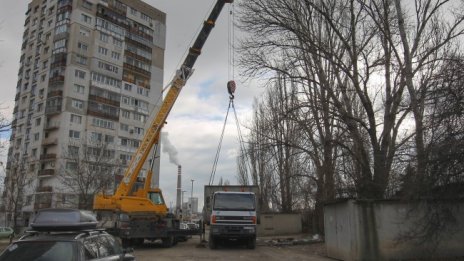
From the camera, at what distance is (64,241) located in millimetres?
7500

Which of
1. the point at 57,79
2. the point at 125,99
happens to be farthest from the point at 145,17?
the point at 57,79

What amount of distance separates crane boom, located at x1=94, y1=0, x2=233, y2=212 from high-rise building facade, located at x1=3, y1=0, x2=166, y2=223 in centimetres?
4186

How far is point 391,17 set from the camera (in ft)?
68.9

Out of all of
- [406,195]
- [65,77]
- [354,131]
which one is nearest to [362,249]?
[406,195]

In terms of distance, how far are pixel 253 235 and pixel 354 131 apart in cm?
651

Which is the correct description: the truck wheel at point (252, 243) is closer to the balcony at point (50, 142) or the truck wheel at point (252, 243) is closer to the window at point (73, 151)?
the window at point (73, 151)

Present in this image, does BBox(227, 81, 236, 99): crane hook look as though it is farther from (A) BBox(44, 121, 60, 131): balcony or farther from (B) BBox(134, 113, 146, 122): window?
(B) BBox(134, 113, 146, 122): window

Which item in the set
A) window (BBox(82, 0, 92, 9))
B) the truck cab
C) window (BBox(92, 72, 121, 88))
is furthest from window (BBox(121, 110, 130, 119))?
the truck cab

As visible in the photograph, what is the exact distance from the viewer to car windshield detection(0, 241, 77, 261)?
23.7 ft

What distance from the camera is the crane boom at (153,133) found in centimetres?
2206

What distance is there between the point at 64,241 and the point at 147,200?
15.6m

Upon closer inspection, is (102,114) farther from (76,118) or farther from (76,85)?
(76,85)

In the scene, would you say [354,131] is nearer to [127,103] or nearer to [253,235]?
[253,235]

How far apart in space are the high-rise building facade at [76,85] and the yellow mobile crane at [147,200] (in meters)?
41.9
